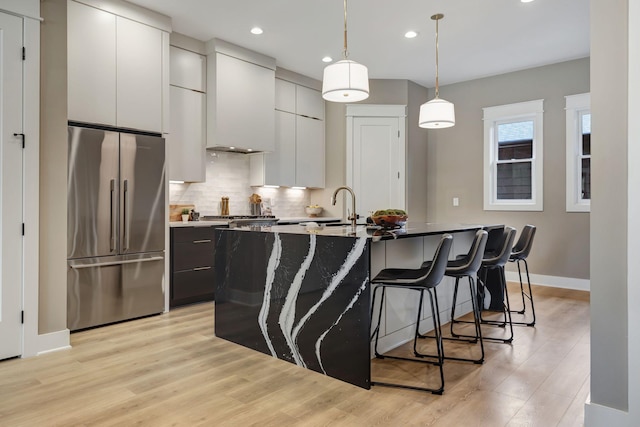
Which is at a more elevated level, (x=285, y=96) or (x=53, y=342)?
(x=285, y=96)

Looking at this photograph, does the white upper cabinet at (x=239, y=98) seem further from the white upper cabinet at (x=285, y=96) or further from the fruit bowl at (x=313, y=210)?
the fruit bowl at (x=313, y=210)

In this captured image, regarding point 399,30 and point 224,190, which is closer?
point 399,30

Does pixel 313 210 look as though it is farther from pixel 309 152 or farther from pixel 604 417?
pixel 604 417

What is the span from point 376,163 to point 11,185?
4743mm

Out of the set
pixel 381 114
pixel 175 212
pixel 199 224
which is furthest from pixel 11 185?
pixel 381 114

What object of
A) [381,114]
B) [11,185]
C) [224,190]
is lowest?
[11,185]

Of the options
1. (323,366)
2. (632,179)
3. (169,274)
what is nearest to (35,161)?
(169,274)

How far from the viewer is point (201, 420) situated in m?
2.12

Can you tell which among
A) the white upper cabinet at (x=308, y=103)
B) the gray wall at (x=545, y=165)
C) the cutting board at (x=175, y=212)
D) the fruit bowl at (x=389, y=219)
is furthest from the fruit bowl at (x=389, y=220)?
the gray wall at (x=545, y=165)

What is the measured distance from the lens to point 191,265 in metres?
4.56

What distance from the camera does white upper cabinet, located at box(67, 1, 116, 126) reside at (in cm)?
372

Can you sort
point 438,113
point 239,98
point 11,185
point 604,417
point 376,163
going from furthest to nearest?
point 376,163 → point 239,98 → point 438,113 → point 11,185 → point 604,417

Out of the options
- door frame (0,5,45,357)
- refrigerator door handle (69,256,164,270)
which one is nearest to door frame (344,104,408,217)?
refrigerator door handle (69,256,164,270)

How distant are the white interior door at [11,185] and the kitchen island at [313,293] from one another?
140cm
